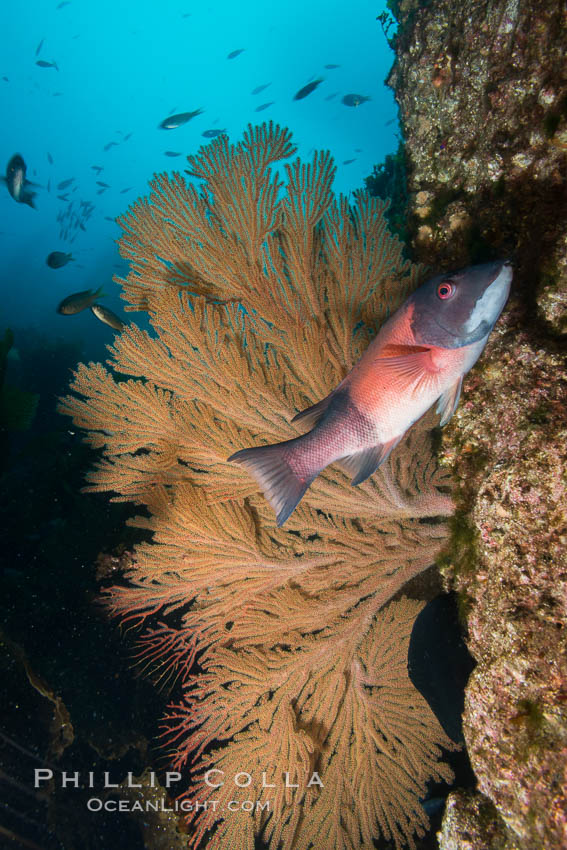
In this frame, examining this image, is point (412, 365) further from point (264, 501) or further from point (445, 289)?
point (264, 501)

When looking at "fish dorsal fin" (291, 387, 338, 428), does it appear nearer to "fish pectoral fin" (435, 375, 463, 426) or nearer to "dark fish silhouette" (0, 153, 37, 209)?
"fish pectoral fin" (435, 375, 463, 426)

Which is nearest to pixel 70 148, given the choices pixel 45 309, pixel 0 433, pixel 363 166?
pixel 363 166

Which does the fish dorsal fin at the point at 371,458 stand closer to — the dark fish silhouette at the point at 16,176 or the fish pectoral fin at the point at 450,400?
the fish pectoral fin at the point at 450,400

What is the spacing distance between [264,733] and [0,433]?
5.68 metres

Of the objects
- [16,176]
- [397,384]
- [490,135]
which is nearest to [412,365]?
[397,384]

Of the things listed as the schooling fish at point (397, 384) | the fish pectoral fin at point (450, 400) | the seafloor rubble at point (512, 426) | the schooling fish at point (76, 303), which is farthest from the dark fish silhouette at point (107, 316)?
the fish pectoral fin at point (450, 400)

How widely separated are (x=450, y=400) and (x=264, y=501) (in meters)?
1.53

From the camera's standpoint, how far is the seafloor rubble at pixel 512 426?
1480 millimetres

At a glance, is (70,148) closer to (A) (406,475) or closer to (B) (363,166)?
(B) (363,166)

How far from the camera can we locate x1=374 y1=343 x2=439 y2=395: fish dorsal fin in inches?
65.8

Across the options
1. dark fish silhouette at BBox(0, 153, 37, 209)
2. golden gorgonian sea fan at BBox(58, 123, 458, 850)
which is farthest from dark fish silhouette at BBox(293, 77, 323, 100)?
golden gorgonian sea fan at BBox(58, 123, 458, 850)

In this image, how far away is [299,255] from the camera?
2.71 metres

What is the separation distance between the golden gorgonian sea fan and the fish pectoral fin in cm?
84

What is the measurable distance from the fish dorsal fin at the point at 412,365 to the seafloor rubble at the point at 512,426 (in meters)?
0.43
